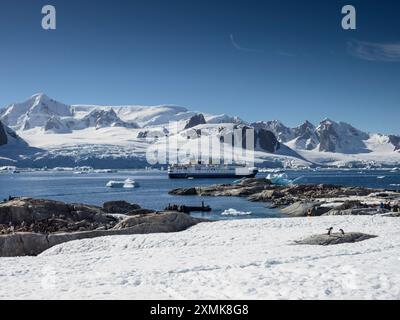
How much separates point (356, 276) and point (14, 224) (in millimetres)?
27400

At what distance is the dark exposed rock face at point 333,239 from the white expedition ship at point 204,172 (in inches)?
6683

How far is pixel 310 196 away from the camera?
259 feet

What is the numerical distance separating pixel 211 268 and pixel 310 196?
64249 millimetres

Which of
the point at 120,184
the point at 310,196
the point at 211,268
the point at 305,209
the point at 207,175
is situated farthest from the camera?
the point at 207,175

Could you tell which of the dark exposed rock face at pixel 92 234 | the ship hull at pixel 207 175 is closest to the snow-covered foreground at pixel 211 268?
the dark exposed rock face at pixel 92 234

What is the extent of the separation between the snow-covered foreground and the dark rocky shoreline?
2225cm

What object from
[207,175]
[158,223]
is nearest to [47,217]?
[158,223]

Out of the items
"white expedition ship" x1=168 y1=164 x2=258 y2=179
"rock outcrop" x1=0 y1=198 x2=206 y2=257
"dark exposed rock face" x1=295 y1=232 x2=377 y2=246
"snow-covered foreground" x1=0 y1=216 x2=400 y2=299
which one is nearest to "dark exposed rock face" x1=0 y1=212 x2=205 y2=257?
"rock outcrop" x1=0 y1=198 x2=206 y2=257

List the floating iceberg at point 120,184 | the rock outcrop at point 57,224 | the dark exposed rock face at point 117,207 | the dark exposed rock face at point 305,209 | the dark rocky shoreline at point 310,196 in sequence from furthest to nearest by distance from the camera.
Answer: the floating iceberg at point 120,184
the dark exposed rock face at point 117,207
the dark rocky shoreline at point 310,196
the dark exposed rock face at point 305,209
the rock outcrop at point 57,224

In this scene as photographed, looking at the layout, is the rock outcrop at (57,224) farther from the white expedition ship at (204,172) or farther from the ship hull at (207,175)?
the white expedition ship at (204,172)

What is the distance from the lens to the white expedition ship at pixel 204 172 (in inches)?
7623

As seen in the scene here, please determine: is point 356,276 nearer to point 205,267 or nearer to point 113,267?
point 205,267

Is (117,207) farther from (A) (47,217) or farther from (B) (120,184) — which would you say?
(B) (120,184)

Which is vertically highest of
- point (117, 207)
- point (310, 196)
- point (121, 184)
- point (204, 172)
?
point (117, 207)
